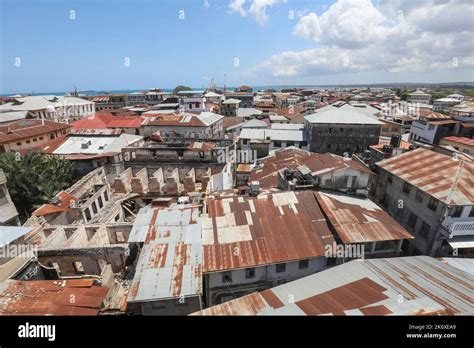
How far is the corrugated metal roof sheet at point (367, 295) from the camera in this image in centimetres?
791

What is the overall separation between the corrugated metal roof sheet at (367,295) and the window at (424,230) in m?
8.04

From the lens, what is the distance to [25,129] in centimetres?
4300

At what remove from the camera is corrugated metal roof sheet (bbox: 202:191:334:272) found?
49.1 ft

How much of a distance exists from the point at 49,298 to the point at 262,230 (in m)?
12.5

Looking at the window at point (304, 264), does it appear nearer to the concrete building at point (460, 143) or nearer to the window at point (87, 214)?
the window at point (87, 214)

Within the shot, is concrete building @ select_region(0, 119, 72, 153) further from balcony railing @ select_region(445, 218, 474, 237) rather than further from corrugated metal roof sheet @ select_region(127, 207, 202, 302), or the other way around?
balcony railing @ select_region(445, 218, 474, 237)

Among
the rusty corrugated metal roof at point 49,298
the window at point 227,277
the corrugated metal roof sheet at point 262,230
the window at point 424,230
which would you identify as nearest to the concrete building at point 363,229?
the corrugated metal roof sheet at point 262,230

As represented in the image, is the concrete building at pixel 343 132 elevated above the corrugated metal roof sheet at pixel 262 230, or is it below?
above

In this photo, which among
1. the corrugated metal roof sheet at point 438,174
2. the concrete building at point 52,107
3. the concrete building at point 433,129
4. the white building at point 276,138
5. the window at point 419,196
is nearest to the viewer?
the corrugated metal roof sheet at point 438,174

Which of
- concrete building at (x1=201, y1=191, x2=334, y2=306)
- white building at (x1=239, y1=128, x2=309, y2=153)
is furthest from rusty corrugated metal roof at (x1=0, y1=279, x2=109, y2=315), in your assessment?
white building at (x1=239, y1=128, x2=309, y2=153)

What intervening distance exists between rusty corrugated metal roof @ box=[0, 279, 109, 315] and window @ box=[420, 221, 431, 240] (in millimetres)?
23882

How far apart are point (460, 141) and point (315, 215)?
3956 centimetres
